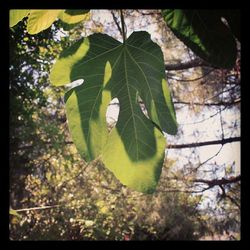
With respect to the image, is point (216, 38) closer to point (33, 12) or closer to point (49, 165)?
point (33, 12)

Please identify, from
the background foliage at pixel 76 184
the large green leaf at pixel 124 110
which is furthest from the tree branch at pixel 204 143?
the large green leaf at pixel 124 110

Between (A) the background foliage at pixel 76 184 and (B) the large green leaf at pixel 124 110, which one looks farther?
(A) the background foliage at pixel 76 184

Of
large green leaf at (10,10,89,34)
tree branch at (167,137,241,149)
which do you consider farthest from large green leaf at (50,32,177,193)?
tree branch at (167,137,241,149)

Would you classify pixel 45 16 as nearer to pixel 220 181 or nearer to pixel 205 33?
pixel 205 33

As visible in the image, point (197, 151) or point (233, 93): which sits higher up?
point (233, 93)

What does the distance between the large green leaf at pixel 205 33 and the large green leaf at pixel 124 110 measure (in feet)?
0.31

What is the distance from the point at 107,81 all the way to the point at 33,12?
0.12 m

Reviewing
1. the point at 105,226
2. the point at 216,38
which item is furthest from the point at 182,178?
the point at 216,38

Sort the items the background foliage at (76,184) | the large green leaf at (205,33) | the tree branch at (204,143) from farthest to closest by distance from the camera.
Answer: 1. the background foliage at (76,184)
2. the tree branch at (204,143)
3. the large green leaf at (205,33)

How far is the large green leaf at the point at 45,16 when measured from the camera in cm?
29

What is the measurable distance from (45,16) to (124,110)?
14 centimetres

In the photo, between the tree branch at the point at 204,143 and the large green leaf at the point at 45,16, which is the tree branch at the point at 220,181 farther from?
the large green leaf at the point at 45,16

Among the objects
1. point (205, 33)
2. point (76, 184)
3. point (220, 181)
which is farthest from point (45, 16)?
point (76, 184)
